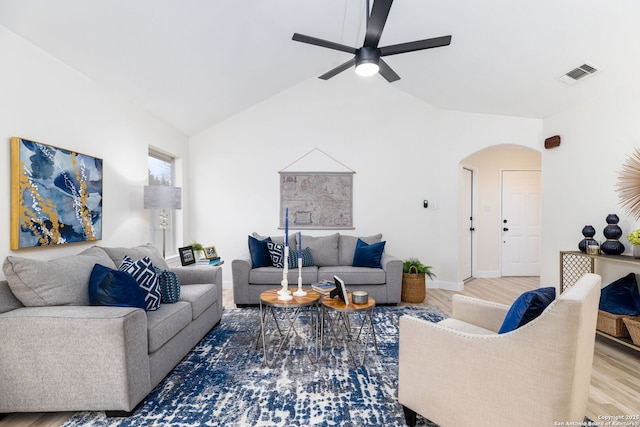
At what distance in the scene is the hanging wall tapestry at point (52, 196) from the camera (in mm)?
2125

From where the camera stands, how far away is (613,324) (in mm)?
2645

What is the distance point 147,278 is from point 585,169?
14.5 feet

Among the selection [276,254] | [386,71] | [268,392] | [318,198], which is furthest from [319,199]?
[268,392]

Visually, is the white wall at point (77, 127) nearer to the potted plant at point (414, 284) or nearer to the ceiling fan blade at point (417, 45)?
the ceiling fan blade at point (417, 45)

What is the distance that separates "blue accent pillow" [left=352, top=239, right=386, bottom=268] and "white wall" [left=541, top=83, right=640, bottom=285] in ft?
6.77

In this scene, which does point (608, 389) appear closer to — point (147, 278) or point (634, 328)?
point (634, 328)

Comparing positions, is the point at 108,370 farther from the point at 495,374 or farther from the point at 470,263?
the point at 470,263

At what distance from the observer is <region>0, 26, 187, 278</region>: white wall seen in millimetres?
2084

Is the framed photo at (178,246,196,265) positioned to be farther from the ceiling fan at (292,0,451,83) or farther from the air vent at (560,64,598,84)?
the air vent at (560,64,598,84)

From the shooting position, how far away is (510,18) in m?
2.68

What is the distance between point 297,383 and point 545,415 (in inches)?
56.7

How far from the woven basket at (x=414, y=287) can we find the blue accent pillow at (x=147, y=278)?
9.74 ft

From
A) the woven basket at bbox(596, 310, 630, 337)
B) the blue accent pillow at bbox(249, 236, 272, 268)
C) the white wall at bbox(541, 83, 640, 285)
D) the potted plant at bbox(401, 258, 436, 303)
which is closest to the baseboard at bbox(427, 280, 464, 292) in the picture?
the potted plant at bbox(401, 258, 436, 303)

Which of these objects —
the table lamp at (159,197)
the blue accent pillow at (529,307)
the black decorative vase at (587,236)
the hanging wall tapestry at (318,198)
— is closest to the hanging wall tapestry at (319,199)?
the hanging wall tapestry at (318,198)
